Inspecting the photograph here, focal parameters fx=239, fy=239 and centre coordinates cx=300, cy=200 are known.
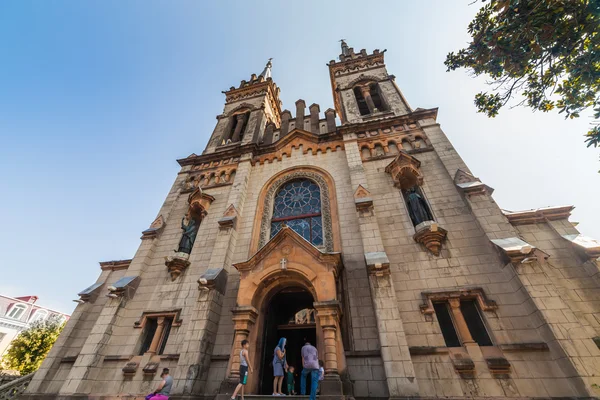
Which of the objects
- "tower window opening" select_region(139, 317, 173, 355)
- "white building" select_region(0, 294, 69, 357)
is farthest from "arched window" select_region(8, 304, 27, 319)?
"tower window opening" select_region(139, 317, 173, 355)

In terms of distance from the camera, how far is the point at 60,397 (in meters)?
7.02

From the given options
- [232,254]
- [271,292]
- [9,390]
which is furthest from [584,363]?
[9,390]

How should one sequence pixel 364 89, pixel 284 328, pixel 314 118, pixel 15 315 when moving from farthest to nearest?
pixel 15 315 → pixel 364 89 → pixel 314 118 → pixel 284 328

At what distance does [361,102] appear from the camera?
15.8 meters

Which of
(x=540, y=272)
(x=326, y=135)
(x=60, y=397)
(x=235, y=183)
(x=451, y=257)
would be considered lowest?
(x=60, y=397)

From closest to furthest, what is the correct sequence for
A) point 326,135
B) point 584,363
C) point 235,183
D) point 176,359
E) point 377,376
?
point 584,363, point 377,376, point 176,359, point 235,183, point 326,135

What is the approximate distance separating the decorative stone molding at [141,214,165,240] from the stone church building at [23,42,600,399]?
4.9 inches

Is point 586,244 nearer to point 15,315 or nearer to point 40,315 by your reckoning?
point 15,315

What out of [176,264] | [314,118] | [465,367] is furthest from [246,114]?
[465,367]

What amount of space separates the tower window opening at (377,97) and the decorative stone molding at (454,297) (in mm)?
11070

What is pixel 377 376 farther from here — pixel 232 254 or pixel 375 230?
pixel 232 254

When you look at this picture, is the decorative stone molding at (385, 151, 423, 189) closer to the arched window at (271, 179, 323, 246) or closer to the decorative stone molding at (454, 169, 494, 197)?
the decorative stone molding at (454, 169, 494, 197)

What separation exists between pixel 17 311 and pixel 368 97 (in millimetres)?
51438

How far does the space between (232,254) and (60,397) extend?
6.21m
